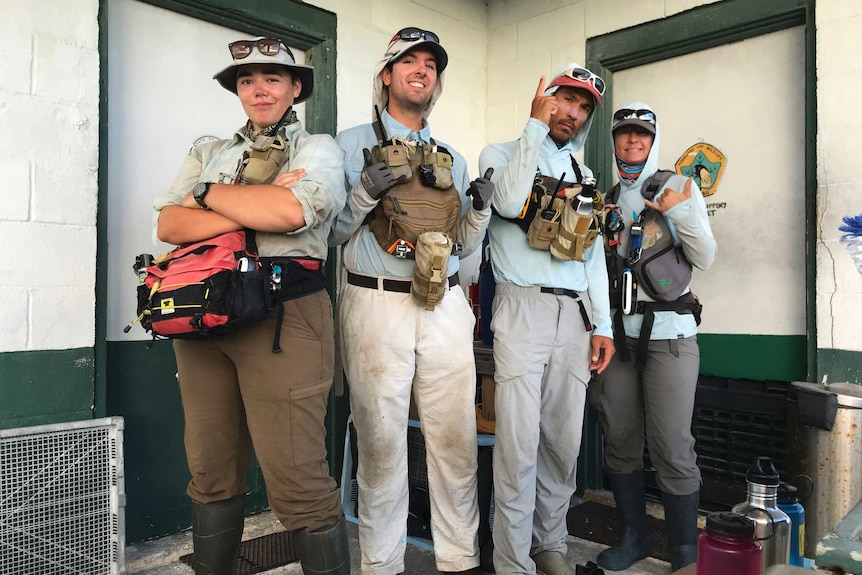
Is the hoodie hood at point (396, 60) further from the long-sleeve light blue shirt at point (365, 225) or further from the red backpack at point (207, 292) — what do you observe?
the red backpack at point (207, 292)

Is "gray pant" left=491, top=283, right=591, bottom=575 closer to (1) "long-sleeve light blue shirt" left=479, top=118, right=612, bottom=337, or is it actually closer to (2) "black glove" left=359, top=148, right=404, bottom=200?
(1) "long-sleeve light blue shirt" left=479, top=118, right=612, bottom=337

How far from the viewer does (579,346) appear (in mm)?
2689

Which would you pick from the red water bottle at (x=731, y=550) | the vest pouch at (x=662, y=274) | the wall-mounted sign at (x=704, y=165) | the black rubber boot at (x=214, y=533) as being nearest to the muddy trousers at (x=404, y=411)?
the black rubber boot at (x=214, y=533)

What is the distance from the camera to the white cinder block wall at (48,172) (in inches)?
99.9

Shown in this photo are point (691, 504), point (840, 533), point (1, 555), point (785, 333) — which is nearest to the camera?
point (840, 533)

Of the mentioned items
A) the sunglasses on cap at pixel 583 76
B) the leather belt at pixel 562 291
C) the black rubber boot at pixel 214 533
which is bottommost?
the black rubber boot at pixel 214 533

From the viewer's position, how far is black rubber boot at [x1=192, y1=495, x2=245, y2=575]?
213 centimetres

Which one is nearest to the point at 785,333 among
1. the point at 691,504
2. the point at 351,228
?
the point at 691,504

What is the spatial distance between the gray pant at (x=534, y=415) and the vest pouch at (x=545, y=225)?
192mm

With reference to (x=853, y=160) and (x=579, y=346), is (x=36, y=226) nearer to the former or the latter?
(x=579, y=346)

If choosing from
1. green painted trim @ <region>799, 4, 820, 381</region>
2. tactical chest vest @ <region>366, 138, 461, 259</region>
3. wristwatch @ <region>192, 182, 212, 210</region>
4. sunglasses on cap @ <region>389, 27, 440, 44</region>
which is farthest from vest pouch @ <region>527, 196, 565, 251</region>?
green painted trim @ <region>799, 4, 820, 381</region>

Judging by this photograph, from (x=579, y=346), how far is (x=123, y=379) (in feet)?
6.81

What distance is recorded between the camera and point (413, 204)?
2451mm

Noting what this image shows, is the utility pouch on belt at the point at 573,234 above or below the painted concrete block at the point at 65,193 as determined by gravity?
below
